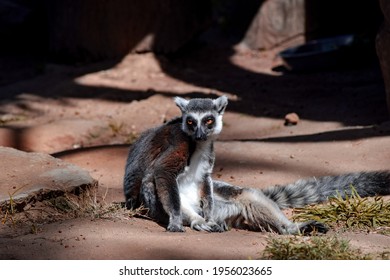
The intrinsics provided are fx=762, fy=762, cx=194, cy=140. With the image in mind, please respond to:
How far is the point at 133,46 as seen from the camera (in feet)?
48.0

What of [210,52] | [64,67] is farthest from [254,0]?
[64,67]

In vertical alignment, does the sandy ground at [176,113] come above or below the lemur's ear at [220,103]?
below

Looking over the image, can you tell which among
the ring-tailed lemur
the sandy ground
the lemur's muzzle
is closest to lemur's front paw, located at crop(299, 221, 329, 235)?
the ring-tailed lemur

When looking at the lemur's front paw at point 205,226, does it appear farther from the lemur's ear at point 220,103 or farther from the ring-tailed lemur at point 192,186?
the lemur's ear at point 220,103

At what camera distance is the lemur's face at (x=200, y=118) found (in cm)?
579

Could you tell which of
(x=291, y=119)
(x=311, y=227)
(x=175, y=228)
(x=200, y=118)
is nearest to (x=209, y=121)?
(x=200, y=118)

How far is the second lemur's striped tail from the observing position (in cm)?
643

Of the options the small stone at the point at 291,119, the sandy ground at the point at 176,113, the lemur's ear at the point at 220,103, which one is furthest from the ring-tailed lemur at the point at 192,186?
the small stone at the point at 291,119

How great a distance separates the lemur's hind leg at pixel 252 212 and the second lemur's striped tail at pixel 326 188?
48cm

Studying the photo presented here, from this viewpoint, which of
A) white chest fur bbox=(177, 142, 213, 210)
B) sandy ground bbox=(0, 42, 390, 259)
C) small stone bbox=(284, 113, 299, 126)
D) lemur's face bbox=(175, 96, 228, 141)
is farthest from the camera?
small stone bbox=(284, 113, 299, 126)

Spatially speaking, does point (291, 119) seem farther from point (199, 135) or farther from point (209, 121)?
point (199, 135)

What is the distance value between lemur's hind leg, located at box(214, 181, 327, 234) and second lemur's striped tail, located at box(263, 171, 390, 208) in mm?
477

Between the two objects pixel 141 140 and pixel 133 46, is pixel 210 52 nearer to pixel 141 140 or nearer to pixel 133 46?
pixel 133 46

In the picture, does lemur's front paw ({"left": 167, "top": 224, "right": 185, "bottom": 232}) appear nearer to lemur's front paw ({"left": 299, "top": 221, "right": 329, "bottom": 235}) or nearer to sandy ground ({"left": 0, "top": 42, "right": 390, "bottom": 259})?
sandy ground ({"left": 0, "top": 42, "right": 390, "bottom": 259})
